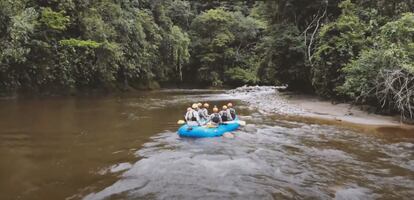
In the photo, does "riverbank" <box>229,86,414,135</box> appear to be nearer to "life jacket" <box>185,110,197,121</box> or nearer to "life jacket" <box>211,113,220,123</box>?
"life jacket" <box>211,113,220,123</box>

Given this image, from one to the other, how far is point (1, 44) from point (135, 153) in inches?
444

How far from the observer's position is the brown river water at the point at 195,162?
6973 mm

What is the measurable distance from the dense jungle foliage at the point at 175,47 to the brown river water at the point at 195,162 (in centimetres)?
349

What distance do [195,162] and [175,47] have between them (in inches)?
1051

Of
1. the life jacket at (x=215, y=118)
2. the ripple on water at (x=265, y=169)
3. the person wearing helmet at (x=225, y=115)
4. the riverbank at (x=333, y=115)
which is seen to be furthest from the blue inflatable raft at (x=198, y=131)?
the riverbank at (x=333, y=115)

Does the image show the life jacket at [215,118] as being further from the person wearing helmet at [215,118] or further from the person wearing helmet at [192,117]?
the person wearing helmet at [192,117]

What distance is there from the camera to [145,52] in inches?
1195

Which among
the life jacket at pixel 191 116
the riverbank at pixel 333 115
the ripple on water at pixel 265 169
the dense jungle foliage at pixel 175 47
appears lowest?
the ripple on water at pixel 265 169

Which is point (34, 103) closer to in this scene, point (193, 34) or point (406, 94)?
point (406, 94)

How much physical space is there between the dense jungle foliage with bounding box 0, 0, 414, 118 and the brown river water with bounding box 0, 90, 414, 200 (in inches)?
138

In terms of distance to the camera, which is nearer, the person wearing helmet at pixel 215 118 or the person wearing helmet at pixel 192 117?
the person wearing helmet at pixel 192 117

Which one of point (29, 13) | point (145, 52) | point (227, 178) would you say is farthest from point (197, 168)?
point (145, 52)

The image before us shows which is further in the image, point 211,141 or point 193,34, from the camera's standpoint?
point 193,34

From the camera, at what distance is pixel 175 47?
3484 cm
